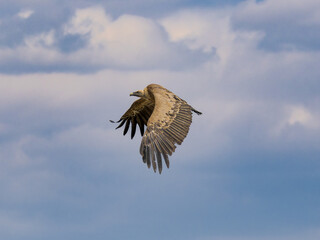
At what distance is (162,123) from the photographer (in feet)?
86.6

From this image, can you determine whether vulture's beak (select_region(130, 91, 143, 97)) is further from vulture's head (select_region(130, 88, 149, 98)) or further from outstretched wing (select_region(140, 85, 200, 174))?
outstretched wing (select_region(140, 85, 200, 174))

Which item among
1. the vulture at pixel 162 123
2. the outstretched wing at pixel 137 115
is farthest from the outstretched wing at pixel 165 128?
the outstretched wing at pixel 137 115

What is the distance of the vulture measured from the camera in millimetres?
24766

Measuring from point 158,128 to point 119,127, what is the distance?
7809mm

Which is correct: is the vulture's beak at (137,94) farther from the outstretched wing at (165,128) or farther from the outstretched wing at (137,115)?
the outstretched wing at (165,128)

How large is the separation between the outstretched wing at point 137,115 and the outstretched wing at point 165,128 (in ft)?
11.4

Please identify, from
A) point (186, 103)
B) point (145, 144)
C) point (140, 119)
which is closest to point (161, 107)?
point (186, 103)

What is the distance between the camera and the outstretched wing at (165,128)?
2472cm

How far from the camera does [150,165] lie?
2430cm

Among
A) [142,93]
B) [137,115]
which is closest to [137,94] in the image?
[142,93]

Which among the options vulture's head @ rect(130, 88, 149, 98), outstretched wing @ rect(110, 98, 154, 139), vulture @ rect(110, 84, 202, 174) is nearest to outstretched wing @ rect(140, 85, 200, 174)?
vulture @ rect(110, 84, 202, 174)

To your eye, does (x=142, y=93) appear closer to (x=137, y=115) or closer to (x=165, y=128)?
(x=137, y=115)

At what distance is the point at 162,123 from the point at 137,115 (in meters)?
7.04

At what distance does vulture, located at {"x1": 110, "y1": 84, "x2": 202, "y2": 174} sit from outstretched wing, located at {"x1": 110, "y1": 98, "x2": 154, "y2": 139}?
0.71 feet
